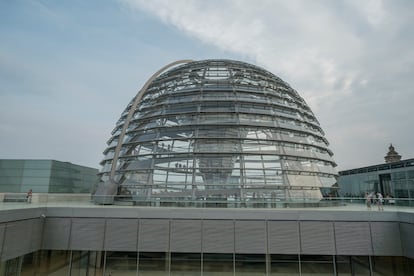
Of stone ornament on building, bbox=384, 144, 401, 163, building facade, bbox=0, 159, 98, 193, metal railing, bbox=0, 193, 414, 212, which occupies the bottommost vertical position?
metal railing, bbox=0, 193, 414, 212

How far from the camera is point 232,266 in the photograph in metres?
15.3

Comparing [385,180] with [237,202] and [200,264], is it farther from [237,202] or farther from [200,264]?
[200,264]

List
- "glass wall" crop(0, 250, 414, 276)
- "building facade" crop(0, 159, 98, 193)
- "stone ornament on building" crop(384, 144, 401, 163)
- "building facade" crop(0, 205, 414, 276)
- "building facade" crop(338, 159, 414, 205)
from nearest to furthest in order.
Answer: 1. "building facade" crop(0, 205, 414, 276)
2. "glass wall" crop(0, 250, 414, 276)
3. "building facade" crop(338, 159, 414, 205)
4. "building facade" crop(0, 159, 98, 193)
5. "stone ornament on building" crop(384, 144, 401, 163)

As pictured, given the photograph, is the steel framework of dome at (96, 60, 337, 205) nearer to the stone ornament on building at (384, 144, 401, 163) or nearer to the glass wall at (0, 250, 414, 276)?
the glass wall at (0, 250, 414, 276)

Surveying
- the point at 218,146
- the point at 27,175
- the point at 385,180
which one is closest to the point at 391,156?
the point at 385,180

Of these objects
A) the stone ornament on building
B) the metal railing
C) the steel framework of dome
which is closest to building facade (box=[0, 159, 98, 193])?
the steel framework of dome

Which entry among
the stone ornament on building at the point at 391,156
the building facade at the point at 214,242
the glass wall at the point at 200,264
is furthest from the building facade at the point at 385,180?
the stone ornament on building at the point at 391,156

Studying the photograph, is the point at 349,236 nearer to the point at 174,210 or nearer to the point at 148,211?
the point at 174,210

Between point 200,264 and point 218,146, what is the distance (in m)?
7.96

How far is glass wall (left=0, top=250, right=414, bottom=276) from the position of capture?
591 inches

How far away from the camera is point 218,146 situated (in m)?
19.8

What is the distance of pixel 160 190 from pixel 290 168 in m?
9.12

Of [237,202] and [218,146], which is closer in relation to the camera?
[237,202]

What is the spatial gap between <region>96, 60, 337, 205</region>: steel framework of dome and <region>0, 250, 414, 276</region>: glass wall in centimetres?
358
